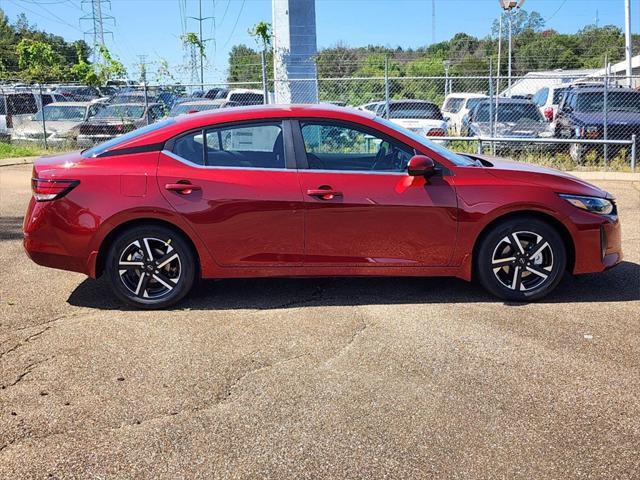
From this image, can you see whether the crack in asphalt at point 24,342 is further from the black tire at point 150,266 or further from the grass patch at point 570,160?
the grass patch at point 570,160

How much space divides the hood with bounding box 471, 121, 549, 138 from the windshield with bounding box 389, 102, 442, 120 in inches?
44.4

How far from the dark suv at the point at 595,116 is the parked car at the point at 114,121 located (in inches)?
395

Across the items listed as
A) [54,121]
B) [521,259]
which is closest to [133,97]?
[54,121]

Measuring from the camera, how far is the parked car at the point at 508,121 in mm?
16156

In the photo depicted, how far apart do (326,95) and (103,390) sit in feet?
48.7

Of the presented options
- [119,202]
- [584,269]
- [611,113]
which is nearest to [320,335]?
[119,202]

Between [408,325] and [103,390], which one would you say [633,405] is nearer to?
[408,325]

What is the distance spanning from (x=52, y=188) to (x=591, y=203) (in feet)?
13.9

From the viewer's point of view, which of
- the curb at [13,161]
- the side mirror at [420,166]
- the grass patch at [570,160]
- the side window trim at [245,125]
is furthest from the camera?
the curb at [13,161]

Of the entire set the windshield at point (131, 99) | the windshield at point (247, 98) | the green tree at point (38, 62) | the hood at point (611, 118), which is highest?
the green tree at point (38, 62)

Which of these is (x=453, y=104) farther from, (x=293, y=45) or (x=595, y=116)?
(x=293, y=45)

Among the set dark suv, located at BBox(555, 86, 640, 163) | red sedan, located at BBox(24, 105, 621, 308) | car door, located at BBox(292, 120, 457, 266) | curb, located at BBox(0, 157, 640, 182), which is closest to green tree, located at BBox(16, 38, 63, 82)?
dark suv, located at BBox(555, 86, 640, 163)

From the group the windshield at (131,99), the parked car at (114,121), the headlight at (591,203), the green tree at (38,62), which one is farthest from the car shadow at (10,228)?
the green tree at (38,62)

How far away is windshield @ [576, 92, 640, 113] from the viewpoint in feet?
52.1
